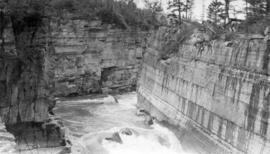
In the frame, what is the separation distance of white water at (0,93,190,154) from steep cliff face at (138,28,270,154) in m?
1.82

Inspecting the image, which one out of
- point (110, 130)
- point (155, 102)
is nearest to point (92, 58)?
point (155, 102)

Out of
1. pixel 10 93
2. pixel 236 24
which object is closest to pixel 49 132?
pixel 10 93

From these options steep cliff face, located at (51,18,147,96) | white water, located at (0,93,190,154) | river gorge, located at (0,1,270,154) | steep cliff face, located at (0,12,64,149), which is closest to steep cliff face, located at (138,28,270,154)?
river gorge, located at (0,1,270,154)

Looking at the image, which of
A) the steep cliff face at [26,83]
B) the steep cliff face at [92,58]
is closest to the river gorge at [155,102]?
the steep cliff face at [26,83]

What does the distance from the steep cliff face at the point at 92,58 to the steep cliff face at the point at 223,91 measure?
14795 mm

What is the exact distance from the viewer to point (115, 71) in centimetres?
4450

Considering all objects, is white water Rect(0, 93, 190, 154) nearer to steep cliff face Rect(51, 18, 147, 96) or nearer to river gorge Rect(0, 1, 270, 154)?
river gorge Rect(0, 1, 270, 154)

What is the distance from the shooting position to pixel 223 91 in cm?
1986

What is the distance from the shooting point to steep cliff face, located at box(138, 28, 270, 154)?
666 inches

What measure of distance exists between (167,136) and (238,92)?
826 cm

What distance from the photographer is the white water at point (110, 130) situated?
2264 cm

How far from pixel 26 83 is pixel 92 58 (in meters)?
24.8

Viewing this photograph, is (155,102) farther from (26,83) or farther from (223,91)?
(26,83)

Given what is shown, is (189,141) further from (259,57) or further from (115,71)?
(115,71)
